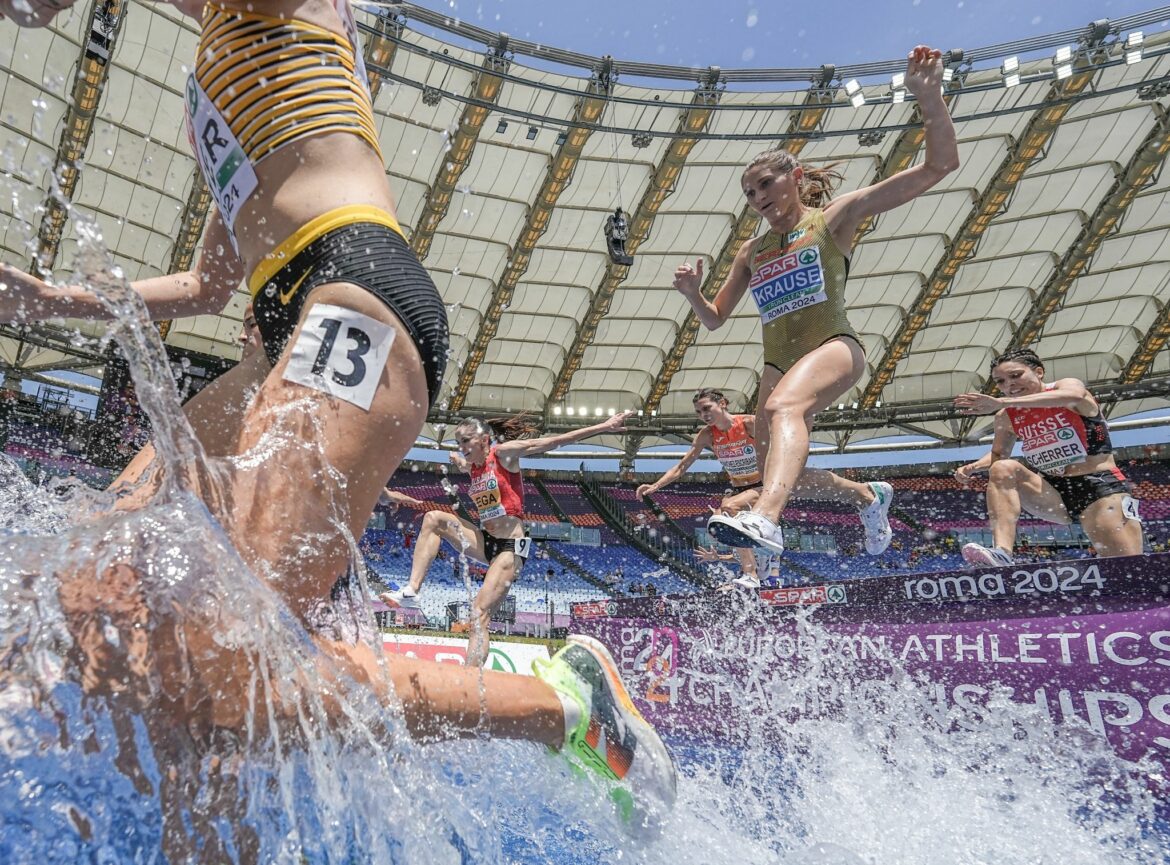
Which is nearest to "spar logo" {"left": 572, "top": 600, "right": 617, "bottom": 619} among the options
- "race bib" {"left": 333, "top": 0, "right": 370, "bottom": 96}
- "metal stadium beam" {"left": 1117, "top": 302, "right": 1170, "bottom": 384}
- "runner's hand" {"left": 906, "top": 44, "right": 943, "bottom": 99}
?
"runner's hand" {"left": 906, "top": 44, "right": 943, "bottom": 99}

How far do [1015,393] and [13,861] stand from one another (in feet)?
20.2

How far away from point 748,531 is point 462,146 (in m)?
15.8

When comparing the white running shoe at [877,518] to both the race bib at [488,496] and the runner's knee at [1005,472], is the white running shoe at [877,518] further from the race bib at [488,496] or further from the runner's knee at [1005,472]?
the race bib at [488,496]

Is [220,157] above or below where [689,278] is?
below

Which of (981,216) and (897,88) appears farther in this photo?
(981,216)

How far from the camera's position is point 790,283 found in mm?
3576

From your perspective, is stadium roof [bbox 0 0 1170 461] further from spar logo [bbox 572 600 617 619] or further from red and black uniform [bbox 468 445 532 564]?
spar logo [bbox 572 600 617 619]

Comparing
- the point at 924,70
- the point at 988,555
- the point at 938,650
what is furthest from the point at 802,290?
the point at 988,555

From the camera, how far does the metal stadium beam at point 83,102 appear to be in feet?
41.4

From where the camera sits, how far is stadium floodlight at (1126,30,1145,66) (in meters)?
15.0

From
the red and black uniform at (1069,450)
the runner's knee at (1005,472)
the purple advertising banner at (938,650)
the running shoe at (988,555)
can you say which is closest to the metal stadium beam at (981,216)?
the red and black uniform at (1069,450)

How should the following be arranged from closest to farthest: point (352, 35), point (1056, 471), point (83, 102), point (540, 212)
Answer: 1. point (352, 35)
2. point (1056, 471)
3. point (83, 102)
4. point (540, 212)

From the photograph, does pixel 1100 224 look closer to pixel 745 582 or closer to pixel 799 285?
pixel 745 582

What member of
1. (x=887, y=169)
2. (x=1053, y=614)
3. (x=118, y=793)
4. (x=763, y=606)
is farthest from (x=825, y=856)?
(x=887, y=169)
